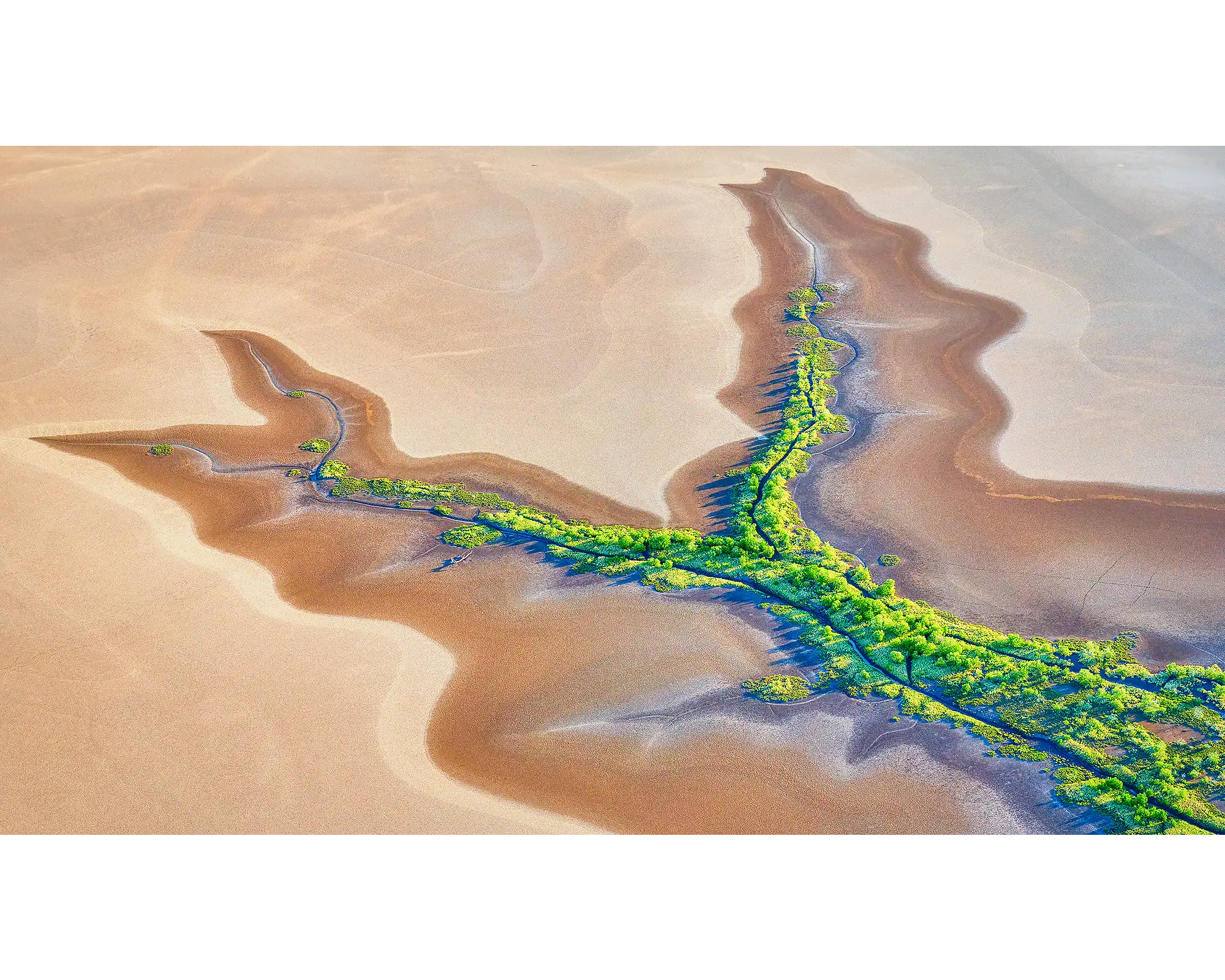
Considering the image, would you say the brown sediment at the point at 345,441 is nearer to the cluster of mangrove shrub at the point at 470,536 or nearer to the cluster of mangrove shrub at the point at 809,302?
the cluster of mangrove shrub at the point at 470,536

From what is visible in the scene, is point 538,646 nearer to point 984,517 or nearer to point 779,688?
point 779,688

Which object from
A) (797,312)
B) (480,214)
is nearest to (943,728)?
(797,312)

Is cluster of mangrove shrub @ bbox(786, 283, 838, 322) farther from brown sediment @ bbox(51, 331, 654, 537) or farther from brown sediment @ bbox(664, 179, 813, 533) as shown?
brown sediment @ bbox(51, 331, 654, 537)

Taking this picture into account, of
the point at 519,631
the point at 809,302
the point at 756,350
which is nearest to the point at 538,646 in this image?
the point at 519,631

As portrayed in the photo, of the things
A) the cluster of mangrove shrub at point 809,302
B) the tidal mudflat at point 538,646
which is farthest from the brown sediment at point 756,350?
the tidal mudflat at point 538,646

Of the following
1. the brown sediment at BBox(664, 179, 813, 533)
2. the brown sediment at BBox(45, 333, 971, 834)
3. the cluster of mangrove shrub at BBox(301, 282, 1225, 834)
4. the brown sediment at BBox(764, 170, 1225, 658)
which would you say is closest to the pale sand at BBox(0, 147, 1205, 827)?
the brown sediment at BBox(664, 179, 813, 533)

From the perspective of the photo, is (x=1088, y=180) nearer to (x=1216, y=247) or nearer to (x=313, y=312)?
(x=1216, y=247)
